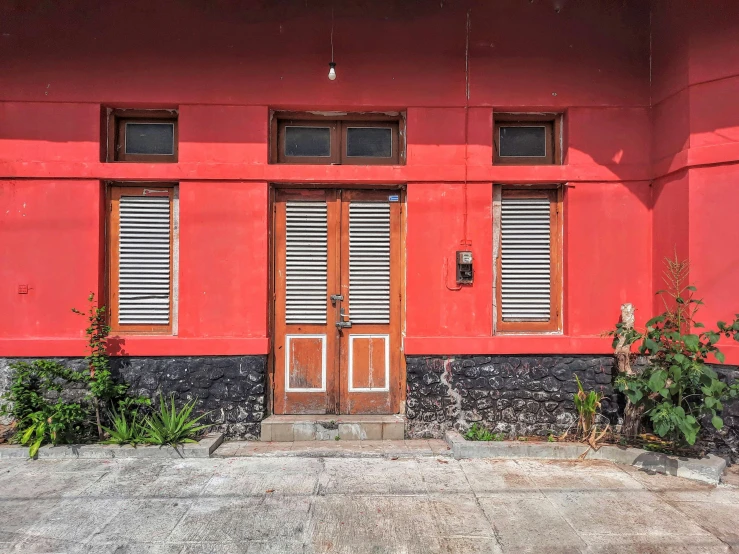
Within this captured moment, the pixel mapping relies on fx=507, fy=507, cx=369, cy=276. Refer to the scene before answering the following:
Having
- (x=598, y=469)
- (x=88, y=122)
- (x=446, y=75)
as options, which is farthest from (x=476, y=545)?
(x=88, y=122)

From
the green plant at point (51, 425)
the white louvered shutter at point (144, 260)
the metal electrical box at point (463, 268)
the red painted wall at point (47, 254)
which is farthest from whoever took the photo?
the white louvered shutter at point (144, 260)

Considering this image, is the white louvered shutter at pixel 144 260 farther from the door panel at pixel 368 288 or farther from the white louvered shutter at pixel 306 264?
the door panel at pixel 368 288

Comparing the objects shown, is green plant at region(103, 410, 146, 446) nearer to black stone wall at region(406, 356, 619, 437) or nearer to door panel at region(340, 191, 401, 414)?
door panel at region(340, 191, 401, 414)

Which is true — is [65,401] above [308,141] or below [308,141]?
below

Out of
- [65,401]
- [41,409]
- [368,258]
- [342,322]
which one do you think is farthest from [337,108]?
[41,409]

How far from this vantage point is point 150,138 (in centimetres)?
570

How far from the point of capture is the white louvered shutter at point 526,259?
574cm

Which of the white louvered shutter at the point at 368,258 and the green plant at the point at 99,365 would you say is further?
the white louvered shutter at the point at 368,258

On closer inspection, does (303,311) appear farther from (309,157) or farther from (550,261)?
(550,261)

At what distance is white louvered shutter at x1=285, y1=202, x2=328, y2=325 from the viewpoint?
5.73m

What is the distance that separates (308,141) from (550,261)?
3075 mm

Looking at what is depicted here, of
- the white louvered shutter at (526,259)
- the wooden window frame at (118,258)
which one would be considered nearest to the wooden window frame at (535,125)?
the white louvered shutter at (526,259)

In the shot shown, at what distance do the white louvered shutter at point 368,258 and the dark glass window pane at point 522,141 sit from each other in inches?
61.5

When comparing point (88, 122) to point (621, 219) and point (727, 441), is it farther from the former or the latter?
point (727, 441)
